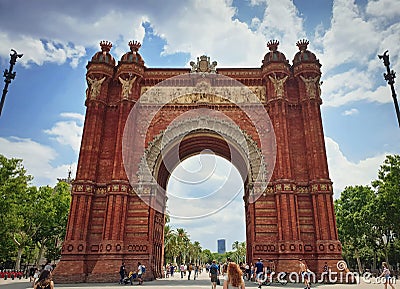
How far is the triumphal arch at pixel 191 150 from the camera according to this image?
19.0 meters

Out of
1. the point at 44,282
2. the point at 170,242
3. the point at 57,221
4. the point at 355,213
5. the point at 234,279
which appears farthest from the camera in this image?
the point at 170,242

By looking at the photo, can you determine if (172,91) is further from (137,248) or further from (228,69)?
(137,248)

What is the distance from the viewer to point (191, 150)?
25.7 metres

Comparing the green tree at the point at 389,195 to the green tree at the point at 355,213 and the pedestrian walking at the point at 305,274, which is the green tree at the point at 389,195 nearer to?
the green tree at the point at 355,213

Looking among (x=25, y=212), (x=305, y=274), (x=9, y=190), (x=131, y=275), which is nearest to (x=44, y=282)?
(x=305, y=274)

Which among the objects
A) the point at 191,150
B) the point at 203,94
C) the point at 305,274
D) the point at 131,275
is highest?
the point at 203,94

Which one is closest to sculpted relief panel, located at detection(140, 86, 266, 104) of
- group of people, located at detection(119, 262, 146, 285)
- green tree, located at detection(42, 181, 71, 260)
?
group of people, located at detection(119, 262, 146, 285)

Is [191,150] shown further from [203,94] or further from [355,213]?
[355,213]

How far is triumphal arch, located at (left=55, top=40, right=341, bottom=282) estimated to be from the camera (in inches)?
749

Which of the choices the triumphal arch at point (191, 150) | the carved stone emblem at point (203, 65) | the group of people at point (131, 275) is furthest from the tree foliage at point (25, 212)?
the carved stone emblem at point (203, 65)

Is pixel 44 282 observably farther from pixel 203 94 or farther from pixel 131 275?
pixel 203 94

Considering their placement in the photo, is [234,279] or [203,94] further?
[203,94]

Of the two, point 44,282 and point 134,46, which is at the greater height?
point 134,46

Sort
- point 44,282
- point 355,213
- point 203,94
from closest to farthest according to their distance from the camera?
point 44,282 → point 203,94 → point 355,213
